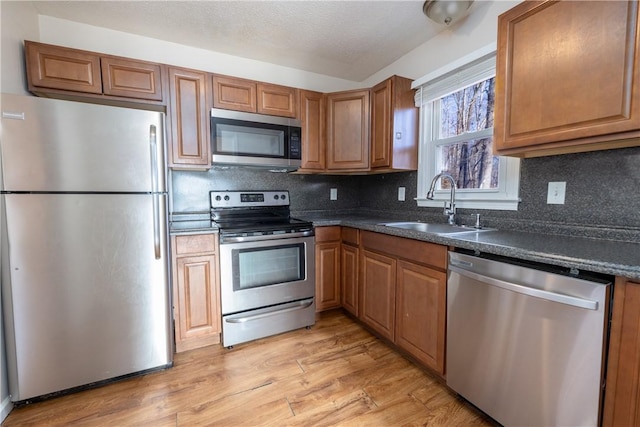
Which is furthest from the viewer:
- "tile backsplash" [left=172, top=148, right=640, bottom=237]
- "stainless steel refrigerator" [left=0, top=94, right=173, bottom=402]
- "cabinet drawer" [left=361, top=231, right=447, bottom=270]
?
"cabinet drawer" [left=361, top=231, right=447, bottom=270]

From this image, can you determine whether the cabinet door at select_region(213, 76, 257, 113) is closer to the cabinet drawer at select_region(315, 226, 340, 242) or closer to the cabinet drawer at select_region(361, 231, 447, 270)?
the cabinet drawer at select_region(315, 226, 340, 242)

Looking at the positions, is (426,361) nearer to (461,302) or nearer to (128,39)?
(461,302)

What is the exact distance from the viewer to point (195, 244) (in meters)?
1.94

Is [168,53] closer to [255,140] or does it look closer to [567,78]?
[255,140]

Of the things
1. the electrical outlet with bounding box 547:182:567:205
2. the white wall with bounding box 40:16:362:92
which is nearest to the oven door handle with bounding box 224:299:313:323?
the electrical outlet with bounding box 547:182:567:205

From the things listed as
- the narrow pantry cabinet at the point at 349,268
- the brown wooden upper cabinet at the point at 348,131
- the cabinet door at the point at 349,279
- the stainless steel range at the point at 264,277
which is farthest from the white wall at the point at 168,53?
the cabinet door at the point at 349,279

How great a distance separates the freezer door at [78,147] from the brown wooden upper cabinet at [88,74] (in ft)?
1.78

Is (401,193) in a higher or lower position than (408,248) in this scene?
higher

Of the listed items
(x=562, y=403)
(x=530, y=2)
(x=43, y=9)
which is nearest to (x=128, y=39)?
(x=43, y=9)

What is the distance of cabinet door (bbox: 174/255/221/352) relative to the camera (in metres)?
1.92

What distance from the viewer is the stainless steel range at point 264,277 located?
2021 mm

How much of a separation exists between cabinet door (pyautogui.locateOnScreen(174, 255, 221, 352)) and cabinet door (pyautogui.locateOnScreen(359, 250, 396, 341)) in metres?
1.15

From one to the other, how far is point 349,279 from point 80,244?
1890 mm

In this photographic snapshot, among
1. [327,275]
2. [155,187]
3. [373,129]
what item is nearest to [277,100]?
[373,129]
